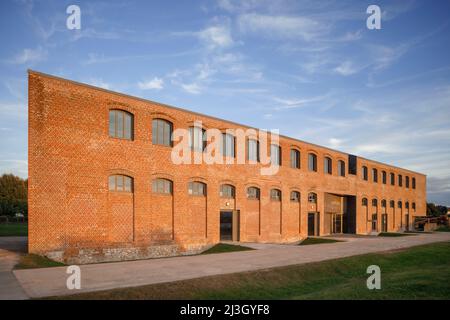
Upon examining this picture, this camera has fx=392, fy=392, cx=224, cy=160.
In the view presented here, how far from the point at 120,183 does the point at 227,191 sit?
823 cm

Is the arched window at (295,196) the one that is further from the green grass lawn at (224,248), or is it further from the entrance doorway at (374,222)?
the entrance doorway at (374,222)

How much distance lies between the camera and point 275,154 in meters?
30.0

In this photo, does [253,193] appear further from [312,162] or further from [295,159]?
[312,162]

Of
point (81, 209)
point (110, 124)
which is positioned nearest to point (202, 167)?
point (110, 124)

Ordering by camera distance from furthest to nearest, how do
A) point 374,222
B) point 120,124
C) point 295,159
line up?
point 374,222
point 295,159
point 120,124

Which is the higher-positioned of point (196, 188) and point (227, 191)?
point (196, 188)

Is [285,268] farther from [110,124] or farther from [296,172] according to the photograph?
[296,172]

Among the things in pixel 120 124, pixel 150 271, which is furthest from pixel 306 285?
pixel 120 124

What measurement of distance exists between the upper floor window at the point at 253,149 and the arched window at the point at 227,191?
2841mm

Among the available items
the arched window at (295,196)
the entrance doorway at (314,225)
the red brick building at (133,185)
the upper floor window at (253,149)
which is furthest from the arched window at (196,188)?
the entrance doorway at (314,225)

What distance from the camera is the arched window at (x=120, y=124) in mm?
19766

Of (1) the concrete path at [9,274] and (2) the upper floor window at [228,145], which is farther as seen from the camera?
(2) the upper floor window at [228,145]

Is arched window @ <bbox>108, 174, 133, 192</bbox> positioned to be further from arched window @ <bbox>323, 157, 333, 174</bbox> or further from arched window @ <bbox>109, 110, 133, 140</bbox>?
arched window @ <bbox>323, 157, 333, 174</bbox>
